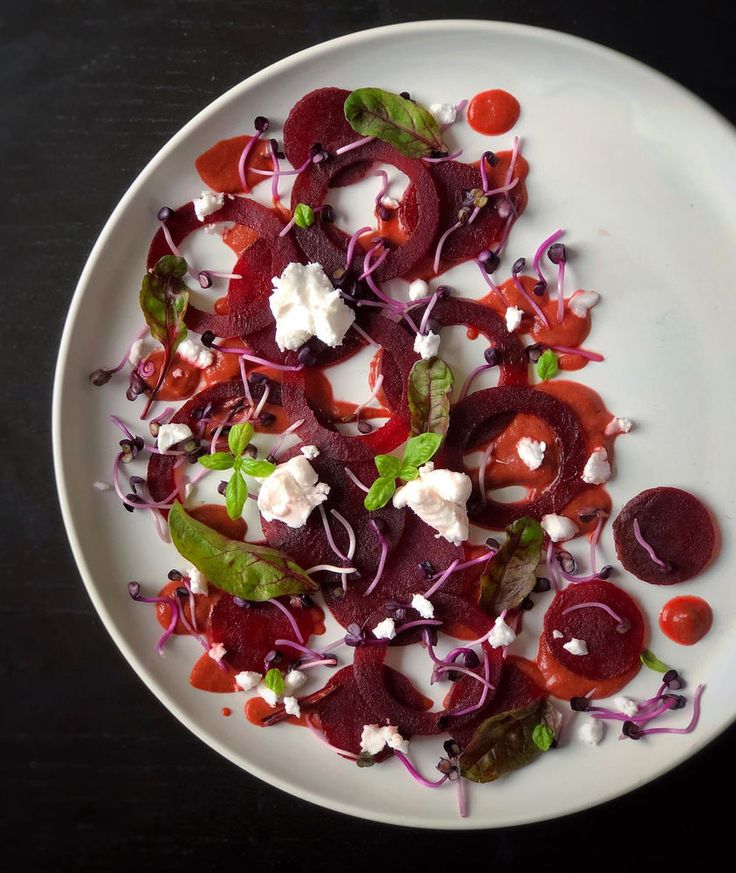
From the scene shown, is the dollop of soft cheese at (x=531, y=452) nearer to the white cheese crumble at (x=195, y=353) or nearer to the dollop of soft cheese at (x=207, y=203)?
the white cheese crumble at (x=195, y=353)

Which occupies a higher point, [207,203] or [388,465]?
[207,203]

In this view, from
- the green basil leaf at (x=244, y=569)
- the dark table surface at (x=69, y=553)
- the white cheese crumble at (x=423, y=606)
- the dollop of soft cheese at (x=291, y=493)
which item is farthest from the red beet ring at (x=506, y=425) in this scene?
the dark table surface at (x=69, y=553)

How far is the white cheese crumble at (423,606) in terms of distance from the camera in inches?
65.1

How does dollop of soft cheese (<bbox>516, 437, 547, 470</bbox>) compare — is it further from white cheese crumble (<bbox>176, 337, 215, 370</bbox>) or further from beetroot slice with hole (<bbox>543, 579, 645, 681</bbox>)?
white cheese crumble (<bbox>176, 337, 215, 370</bbox>)

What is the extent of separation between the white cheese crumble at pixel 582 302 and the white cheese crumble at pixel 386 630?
0.90 metres

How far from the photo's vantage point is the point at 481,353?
1684 mm

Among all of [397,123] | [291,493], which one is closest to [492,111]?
[397,123]

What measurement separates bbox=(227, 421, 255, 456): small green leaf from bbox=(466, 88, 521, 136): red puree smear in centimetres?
94

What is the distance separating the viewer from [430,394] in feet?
5.28

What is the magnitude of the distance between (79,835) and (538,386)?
1.89 metres

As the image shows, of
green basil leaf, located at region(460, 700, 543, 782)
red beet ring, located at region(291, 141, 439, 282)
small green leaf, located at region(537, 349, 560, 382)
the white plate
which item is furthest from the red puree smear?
green basil leaf, located at region(460, 700, 543, 782)

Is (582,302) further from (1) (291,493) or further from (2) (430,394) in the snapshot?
(1) (291,493)

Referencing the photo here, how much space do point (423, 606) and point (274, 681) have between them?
423 millimetres

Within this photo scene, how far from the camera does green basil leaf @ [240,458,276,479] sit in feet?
5.30
